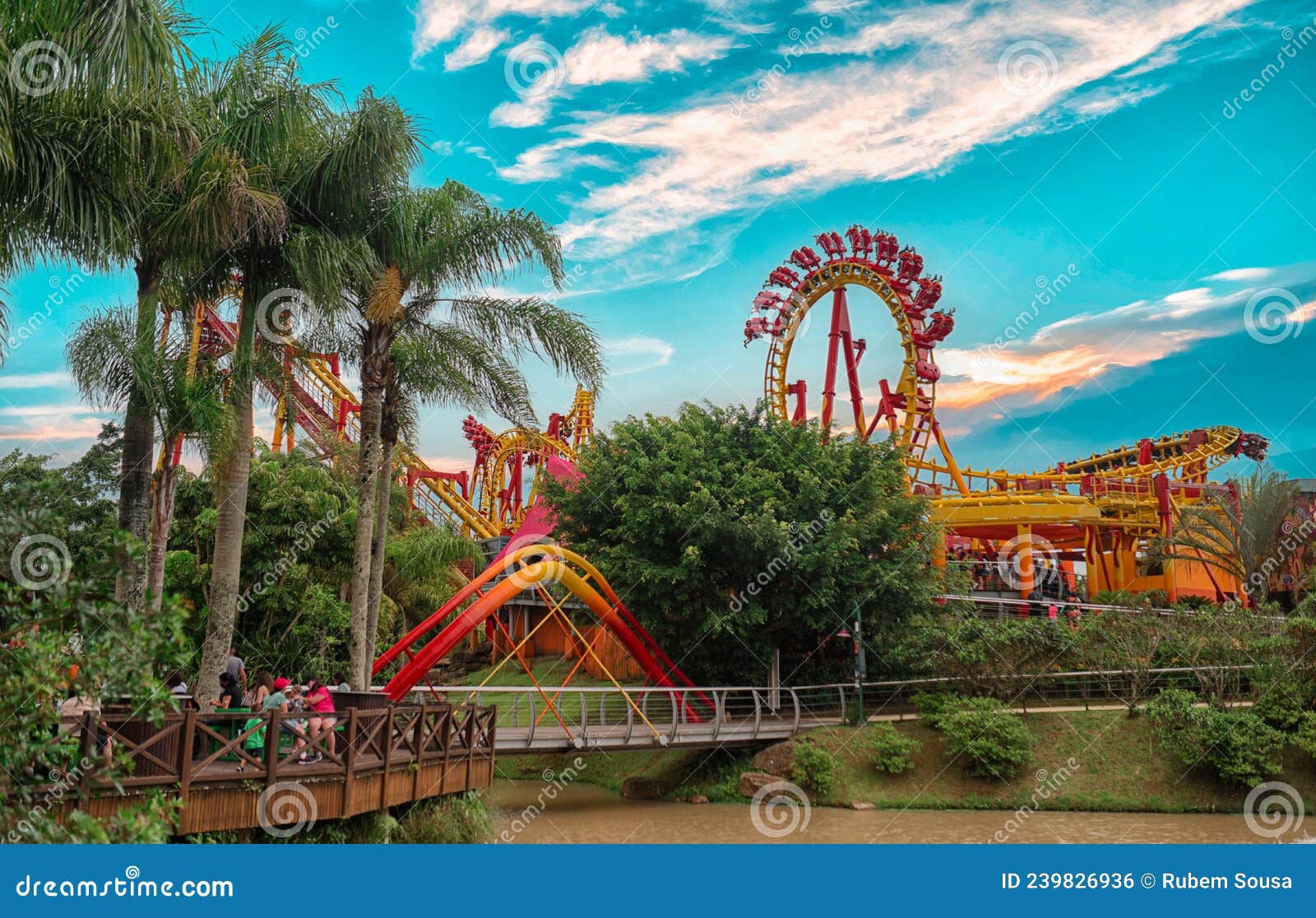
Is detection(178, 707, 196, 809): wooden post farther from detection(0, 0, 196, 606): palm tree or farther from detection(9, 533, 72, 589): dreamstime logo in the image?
detection(9, 533, 72, 589): dreamstime logo

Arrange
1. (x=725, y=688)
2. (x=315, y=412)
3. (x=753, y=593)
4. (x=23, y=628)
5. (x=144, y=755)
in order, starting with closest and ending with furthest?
(x=23, y=628) → (x=144, y=755) → (x=725, y=688) → (x=753, y=593) → (x=315, y=412)

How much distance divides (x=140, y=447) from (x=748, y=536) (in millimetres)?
13433

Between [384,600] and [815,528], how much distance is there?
41.3ft

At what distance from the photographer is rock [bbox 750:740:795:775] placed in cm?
2231

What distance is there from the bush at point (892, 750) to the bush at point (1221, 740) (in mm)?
5281

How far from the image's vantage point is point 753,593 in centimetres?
2402

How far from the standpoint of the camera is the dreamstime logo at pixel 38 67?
1044 centimetres

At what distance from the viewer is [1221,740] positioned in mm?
20938

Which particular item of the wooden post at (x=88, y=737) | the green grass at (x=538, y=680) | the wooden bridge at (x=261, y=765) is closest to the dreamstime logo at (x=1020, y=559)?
the green grass at (x=538, y=680)

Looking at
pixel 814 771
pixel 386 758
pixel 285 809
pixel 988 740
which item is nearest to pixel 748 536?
pixel 814 771

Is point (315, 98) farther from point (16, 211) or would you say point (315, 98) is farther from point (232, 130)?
point (16, 211)

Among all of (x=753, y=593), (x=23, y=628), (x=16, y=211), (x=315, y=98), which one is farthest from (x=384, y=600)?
(x=23, y=628)

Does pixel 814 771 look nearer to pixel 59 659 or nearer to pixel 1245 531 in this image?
pixel 59 659

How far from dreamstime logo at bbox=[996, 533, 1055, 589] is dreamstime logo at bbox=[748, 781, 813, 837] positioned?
17529mm
